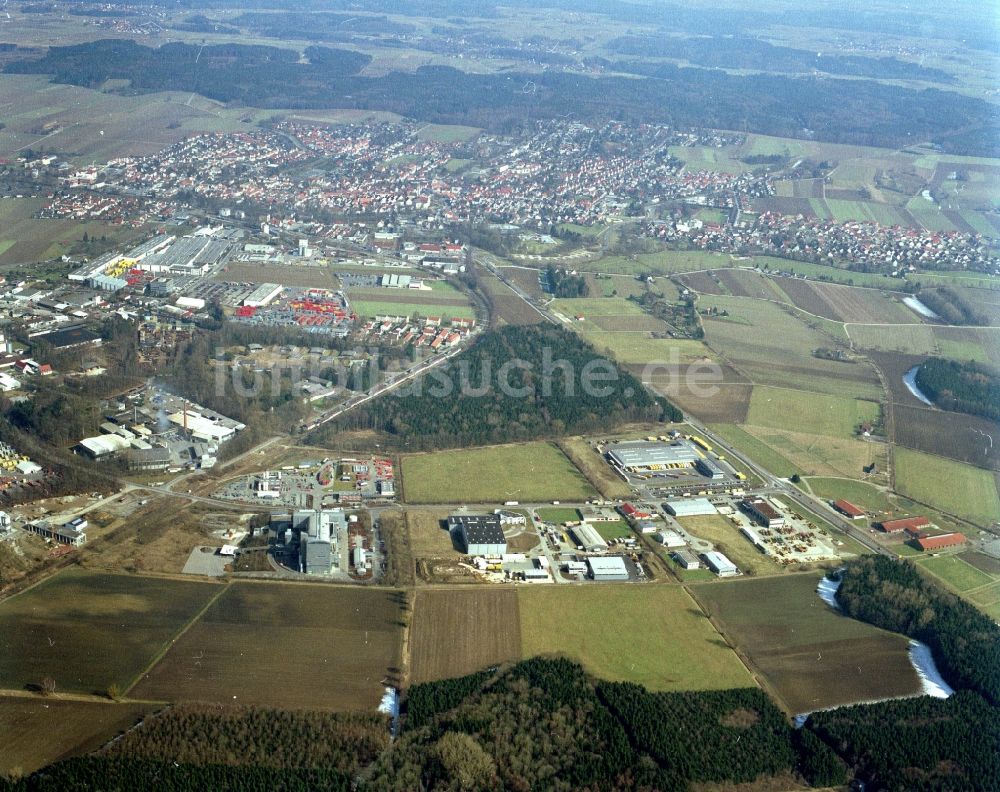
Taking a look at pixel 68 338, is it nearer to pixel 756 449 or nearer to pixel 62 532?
pixel 62 532

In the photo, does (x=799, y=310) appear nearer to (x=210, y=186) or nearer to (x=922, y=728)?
(x=922, y=728)

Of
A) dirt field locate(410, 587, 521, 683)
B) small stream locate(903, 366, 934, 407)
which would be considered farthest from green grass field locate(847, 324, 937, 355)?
dirt field locate(410, 587, 521, 683)

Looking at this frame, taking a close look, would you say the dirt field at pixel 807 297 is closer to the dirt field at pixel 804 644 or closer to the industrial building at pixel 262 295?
the industrial building at pixel 262 295

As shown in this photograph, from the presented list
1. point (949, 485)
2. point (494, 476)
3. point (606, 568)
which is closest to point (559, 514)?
point (494, 476)

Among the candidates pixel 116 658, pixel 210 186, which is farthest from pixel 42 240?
pixel 116 658

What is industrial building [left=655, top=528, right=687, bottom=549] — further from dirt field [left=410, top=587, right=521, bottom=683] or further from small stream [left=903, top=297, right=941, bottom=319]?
small stream [left=903, top=297, right=941, bottom=319]

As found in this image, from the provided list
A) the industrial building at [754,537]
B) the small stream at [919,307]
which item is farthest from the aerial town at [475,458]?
the small stream at [919,307]
